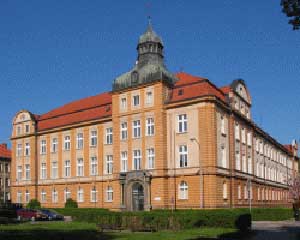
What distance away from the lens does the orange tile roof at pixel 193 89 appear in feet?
164

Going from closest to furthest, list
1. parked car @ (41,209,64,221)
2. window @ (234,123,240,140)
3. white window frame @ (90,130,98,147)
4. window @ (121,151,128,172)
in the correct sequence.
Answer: parked car @ (41,209,64,221) → window @ (121,151,128,172) → window @ (234,123,240,140) → white window frame @ (90,130,98,147)

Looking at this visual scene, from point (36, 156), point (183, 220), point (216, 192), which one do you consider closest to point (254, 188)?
point (216, 192)

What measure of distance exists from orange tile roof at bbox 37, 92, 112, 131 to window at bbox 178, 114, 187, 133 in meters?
10.8

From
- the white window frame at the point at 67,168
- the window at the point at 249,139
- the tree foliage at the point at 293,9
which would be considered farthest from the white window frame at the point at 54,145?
the tree foliage at the point at 293,9

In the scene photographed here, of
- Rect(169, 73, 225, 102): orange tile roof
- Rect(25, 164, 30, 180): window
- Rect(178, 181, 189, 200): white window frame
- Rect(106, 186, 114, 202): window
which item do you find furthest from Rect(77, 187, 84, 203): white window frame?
Rect(169, 73, 225, 102): orange tile roof

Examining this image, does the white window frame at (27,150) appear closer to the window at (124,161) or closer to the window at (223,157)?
the window at (124,161)

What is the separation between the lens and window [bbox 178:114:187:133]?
51000 millimetres

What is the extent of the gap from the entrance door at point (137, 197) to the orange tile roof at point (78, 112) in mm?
10440

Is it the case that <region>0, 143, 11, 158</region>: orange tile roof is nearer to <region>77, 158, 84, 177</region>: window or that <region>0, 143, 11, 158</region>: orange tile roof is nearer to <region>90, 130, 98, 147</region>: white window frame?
<region>77, 158, 84, 177</region>: window

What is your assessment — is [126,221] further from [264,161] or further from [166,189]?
[264,161]

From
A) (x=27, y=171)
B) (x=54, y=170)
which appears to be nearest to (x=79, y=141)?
(x=54, y=170)

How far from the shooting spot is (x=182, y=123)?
5125 cm

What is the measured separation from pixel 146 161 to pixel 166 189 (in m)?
3.95

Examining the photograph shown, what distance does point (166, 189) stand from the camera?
50.7 meters
